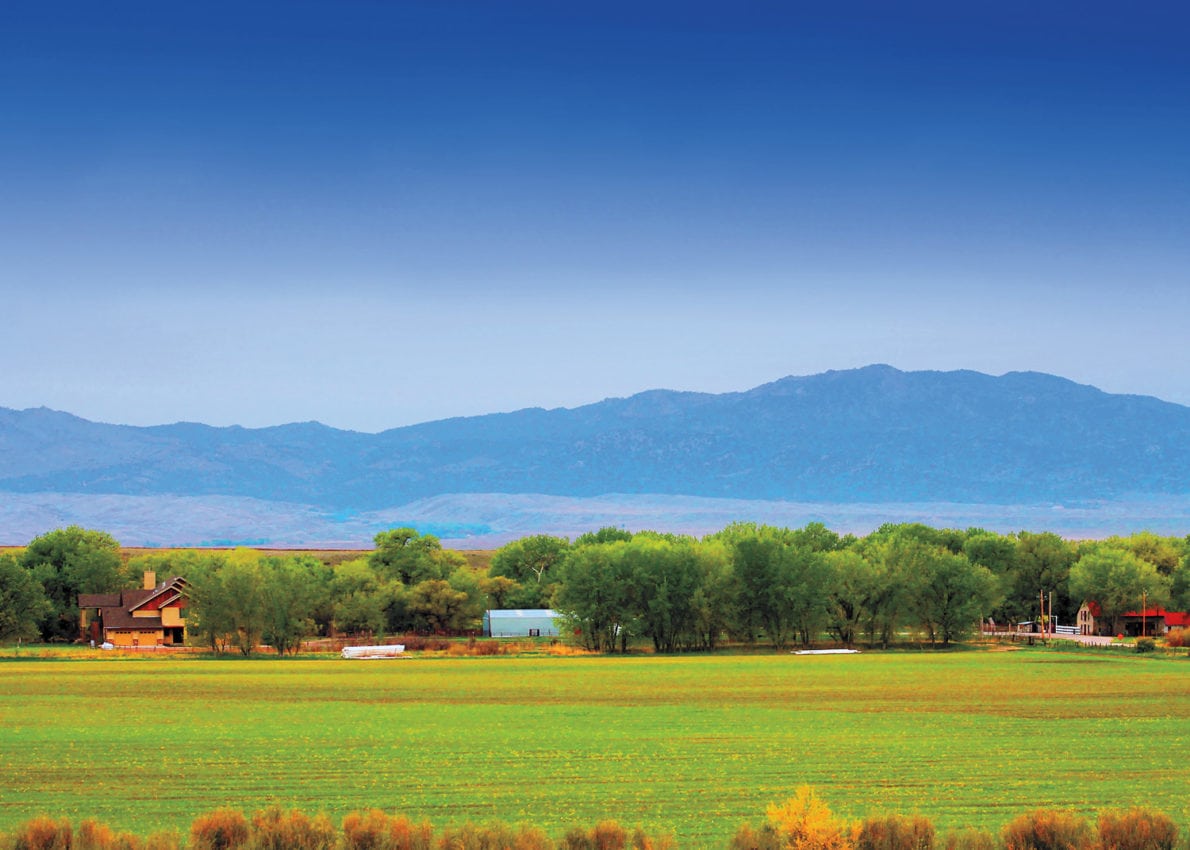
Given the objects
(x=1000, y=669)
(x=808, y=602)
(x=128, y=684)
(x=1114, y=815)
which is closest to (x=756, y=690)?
(x=1000, y=669)

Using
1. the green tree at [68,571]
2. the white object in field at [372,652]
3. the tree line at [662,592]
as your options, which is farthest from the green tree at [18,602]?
the white object in field at [372,652]

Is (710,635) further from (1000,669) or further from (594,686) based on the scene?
(594,686)

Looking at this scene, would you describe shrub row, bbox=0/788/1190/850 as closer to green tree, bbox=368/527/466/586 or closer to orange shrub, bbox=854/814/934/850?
orange shrub, bbox=854/814/934/850

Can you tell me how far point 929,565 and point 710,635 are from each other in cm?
1613

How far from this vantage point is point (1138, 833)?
74.7 ft

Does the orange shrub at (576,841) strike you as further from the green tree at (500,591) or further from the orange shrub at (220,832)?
the green tree at (500,591)

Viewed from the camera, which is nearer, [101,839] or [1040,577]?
[101,839]

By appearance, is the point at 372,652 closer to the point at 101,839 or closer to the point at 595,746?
the point at 595,746

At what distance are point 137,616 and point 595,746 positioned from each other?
80.9 metres

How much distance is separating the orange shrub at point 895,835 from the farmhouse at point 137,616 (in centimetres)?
9265

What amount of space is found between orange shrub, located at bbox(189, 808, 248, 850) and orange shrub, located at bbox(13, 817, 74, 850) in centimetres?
189

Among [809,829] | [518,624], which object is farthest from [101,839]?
[518,624]

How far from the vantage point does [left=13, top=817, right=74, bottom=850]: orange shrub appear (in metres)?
22.5

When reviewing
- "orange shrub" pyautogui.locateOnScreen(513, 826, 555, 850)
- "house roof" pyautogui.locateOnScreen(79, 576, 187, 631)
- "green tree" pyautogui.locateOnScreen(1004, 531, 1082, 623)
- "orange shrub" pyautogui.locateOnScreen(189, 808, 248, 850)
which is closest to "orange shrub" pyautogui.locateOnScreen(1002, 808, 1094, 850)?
"orange shrub" pyautogui.locateOnScreen(513, 826, 555, 850)
